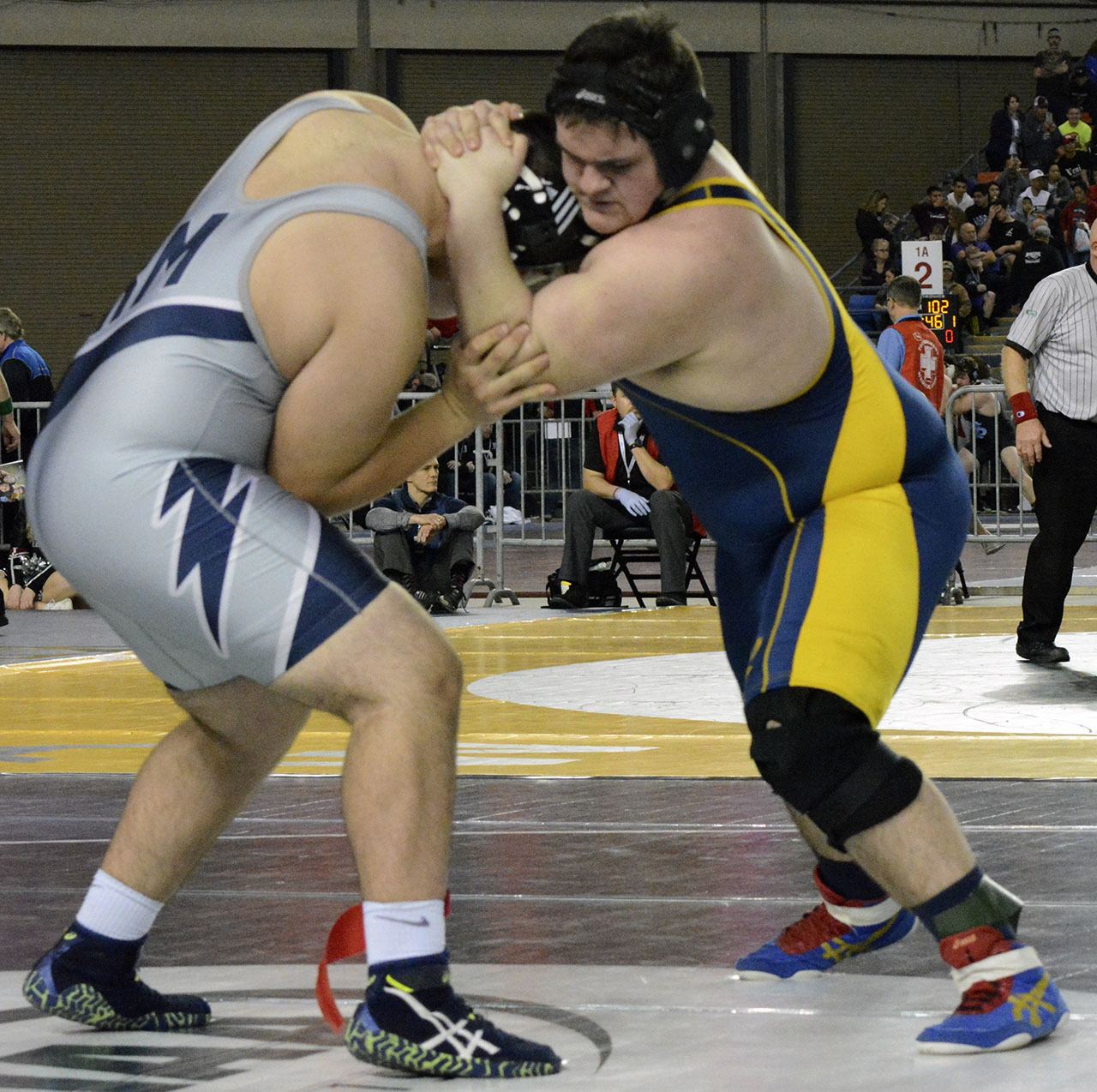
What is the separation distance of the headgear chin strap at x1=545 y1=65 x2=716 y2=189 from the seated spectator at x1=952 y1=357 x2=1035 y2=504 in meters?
8.75

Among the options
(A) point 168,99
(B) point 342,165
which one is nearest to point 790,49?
(A) point 168,99

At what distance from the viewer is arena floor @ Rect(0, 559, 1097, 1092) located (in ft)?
9.20

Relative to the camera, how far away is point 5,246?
26.7 m

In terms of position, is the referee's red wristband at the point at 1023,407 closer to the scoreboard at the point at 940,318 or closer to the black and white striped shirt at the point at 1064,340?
the black and white striped shirt at the point at 1064,340

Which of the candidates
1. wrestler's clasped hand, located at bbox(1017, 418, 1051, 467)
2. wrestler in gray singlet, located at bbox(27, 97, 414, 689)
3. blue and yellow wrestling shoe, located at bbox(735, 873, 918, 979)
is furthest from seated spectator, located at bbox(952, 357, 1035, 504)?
wrestler in gray singlet, located at bbox(27, 97, 414, 689)

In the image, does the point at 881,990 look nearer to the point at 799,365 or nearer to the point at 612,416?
the point at 799,365

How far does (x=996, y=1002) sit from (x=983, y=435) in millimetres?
10806

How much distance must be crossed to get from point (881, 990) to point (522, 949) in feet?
1.91

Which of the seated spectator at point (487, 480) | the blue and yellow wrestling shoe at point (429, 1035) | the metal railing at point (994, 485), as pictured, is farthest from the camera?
the seated spectator at point (487, 480)

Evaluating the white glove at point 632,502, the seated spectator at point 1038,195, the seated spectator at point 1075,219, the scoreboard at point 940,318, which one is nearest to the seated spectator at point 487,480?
the white glove at point 632,502

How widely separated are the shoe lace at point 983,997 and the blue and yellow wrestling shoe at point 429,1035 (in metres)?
0.54

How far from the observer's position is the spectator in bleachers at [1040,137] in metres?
25.6

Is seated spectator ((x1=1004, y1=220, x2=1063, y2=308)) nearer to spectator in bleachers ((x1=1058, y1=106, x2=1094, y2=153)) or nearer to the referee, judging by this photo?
spectator in bleachers ((x1=1058, y1=106, x2=1094, y2=153))

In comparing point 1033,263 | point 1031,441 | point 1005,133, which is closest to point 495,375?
point 1031,441
